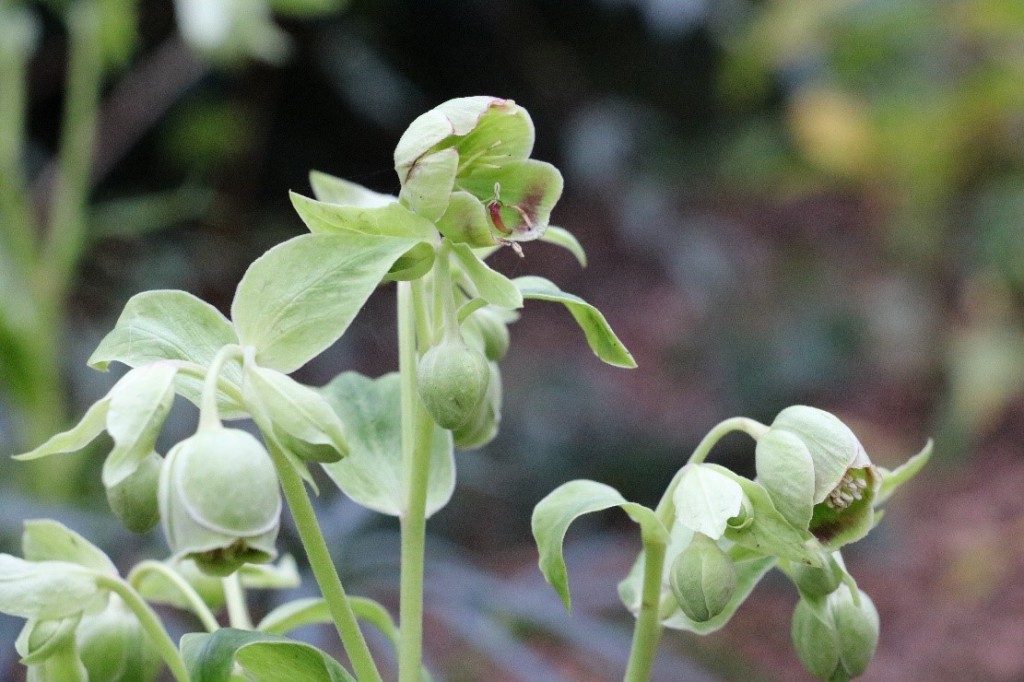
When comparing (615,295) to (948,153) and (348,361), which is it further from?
(348,361)

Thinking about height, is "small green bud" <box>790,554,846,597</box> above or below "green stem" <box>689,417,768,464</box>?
below

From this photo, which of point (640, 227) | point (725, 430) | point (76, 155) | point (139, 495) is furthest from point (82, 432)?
point (640, 227)

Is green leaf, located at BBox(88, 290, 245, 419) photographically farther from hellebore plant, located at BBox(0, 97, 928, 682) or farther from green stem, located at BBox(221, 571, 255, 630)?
green stem, located at BBox(221, 571, 255, 630)

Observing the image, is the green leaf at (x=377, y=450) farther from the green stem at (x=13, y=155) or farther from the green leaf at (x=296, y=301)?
the green stem at (x=13, y=155)

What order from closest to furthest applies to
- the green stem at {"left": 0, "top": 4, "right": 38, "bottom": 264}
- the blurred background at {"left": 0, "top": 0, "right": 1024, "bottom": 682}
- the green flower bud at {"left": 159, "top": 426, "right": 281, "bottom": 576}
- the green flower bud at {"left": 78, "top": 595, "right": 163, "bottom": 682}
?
1. the green flower bud at {"left": 159, "top": 426, "right": 281, "bottom": 576}
2. the green flower bud at {"left": 78, "top": 595, "right": 163, "bottom": 682}
3. the green stem at {"left": 0, "top": 4, "right": 38, "bottom": 264}
4. the blurred background at {"left": 0, "top": 0, "right": 1024, "bottom": 682}

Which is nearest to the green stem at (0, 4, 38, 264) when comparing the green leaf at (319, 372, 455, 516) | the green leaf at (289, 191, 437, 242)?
the green leaf at (319, 372, 455, 516)

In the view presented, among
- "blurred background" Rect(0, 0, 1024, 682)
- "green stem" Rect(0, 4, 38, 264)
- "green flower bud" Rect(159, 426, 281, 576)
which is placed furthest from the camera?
"blurred background" Rect(0, 0, 1024, 682)

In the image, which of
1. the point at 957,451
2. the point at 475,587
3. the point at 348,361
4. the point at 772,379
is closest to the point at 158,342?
the point at 475,587

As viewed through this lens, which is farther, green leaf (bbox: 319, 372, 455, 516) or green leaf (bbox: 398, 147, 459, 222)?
green leaf (bbox: 319, 372, 455, 516)

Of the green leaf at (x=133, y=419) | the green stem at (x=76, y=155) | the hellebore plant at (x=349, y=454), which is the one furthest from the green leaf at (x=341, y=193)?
the green stem at (x=76, y=155)
